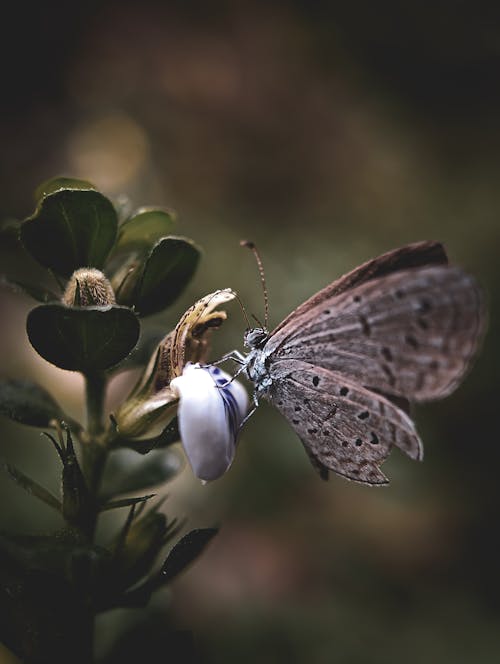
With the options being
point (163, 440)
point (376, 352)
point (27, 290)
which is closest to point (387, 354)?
point (376, 352)

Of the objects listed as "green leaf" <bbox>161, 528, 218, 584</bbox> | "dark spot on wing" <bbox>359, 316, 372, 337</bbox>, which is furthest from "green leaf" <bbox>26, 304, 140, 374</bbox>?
"dark spot on wing" <bbox>359, 316, 372, 337</bbox>

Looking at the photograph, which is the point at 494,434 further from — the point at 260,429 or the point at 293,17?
the point at 293,17

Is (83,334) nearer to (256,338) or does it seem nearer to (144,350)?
(144,350)

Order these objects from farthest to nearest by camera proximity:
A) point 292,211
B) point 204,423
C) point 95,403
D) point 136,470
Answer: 1. point 292,211
2. point 136,470
3. point 95,403
4. point 204,423

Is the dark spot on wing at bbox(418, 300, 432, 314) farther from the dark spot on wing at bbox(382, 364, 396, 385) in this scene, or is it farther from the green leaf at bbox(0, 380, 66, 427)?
the green leaf at bbox(0, 380, 66, 427)

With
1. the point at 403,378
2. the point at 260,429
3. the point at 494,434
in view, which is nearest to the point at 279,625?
the point at 260,429

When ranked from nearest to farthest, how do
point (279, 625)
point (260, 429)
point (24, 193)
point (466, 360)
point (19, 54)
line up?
1. point (466, 360)
2. point (279, 625)
3. point (260, 429)
4. point (24, 193)
5. point (19, 54)

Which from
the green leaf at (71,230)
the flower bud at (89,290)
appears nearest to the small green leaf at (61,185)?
the green leaf at (71,230)
